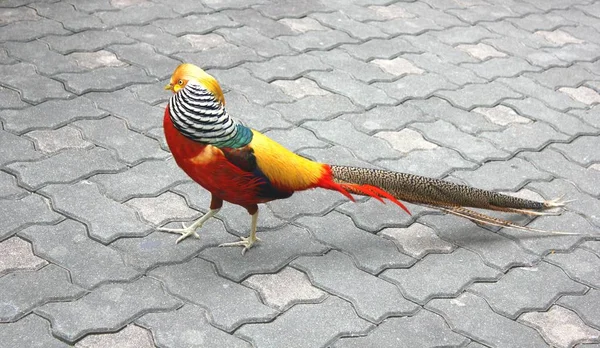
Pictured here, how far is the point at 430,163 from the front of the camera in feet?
15.6

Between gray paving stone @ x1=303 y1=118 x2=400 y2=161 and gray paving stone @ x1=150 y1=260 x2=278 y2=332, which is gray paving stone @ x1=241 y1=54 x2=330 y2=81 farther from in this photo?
gray paving stone @ x1=150 y1=260 x2=278 y2=332

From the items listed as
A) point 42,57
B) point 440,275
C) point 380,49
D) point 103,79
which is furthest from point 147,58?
point 440,275

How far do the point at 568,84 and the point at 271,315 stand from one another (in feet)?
11.6

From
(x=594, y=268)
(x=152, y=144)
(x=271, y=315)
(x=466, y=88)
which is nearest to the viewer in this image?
(x=271, y=315)

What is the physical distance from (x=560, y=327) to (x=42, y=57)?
3.64 m

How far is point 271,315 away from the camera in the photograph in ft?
11.2

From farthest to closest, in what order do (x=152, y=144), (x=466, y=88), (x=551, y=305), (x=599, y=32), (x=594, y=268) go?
(x=599, y=32) < (x=466, y=88) < (x=152, y=144) < (x=594, y=268) < (x=551, y=305)

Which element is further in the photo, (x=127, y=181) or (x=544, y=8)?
(x=544, y=8)

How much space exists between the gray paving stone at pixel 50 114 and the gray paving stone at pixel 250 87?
0.93m

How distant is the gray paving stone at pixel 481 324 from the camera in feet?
11.2

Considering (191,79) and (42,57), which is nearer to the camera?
(191,79)

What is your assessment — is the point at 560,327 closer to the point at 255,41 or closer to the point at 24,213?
the point at 24,213

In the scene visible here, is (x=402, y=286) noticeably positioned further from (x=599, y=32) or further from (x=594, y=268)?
(x=599, y=32)

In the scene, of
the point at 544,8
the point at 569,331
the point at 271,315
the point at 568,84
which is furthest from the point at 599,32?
the point at 271,315
